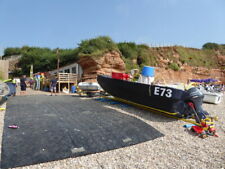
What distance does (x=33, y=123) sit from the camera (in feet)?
12.7

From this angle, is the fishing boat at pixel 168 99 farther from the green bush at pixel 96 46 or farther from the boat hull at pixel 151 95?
the green bush at pixel 96 46

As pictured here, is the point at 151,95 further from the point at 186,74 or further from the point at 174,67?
the point at 186,74

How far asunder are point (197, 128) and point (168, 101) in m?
1.11

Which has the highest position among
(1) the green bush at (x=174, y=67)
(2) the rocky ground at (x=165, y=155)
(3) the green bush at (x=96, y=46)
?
(3) the green bush at (x=96, y=46)

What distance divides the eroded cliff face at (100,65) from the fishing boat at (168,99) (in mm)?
8333

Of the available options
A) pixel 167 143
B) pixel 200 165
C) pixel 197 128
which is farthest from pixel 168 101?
pixel 200 165

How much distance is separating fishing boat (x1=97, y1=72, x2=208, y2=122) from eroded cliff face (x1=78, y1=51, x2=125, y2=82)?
27.3 ft

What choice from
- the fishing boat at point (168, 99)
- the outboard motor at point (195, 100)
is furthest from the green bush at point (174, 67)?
the outboard motor at point (195, 100)

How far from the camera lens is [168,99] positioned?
4.71m

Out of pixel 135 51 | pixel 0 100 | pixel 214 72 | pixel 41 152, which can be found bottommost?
pixel 41 152

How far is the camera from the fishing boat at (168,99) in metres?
4.58

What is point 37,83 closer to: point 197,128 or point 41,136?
point 41,136

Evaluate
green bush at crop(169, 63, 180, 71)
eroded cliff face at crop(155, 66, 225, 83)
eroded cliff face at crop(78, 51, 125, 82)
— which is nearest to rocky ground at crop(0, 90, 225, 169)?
eroded cliff face at crop(78, 51, 125, 82)

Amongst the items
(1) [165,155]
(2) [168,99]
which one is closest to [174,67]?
(2) [168,99]
